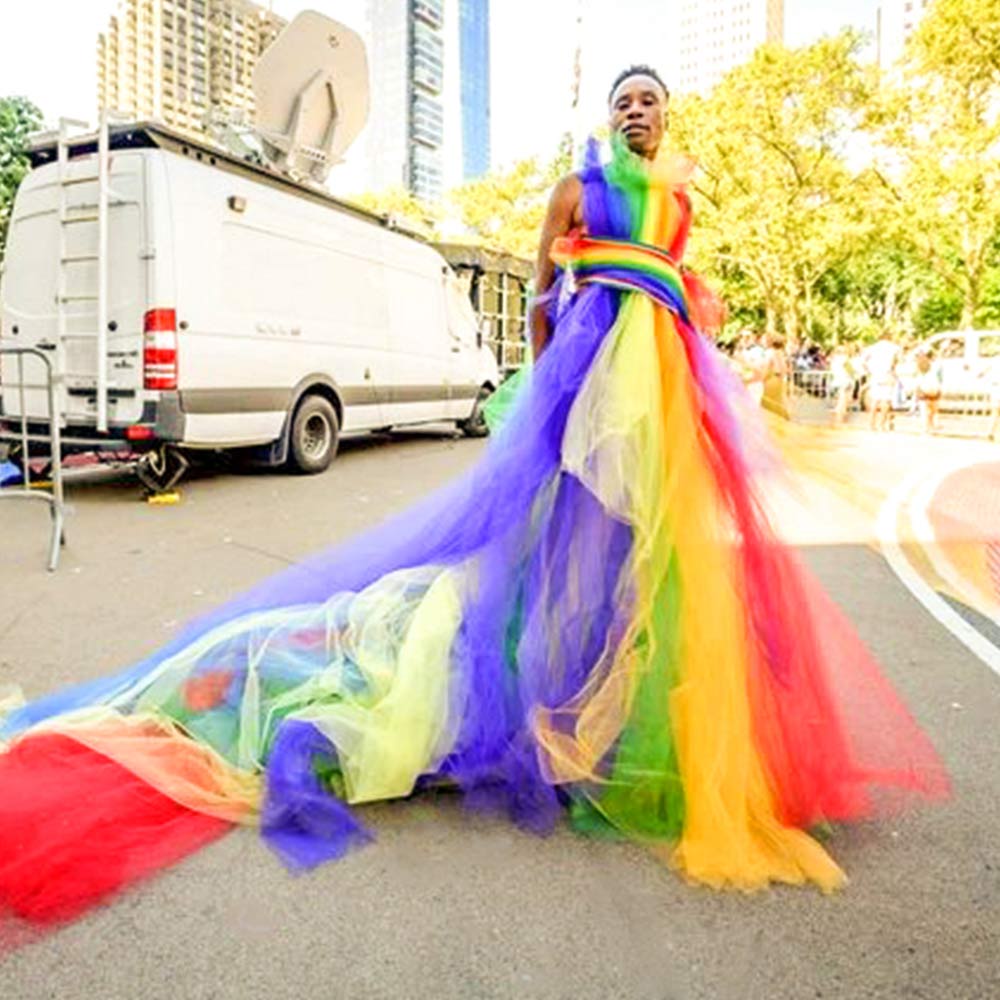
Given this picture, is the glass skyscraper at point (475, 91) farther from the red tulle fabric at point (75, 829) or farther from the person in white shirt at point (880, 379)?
the red tulle fabric at point (75, 829)

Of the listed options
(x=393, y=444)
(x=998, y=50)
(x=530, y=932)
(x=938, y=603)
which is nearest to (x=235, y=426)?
(x=393, y=444)

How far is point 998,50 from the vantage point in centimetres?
2506

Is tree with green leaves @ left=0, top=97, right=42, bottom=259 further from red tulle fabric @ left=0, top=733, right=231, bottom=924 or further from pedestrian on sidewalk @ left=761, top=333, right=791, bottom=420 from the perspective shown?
pedestrian on sidewalk @ left=761, top=333, right=791, bottom=420

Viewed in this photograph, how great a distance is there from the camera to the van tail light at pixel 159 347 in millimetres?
7801

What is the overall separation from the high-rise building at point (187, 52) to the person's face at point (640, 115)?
3901 cm

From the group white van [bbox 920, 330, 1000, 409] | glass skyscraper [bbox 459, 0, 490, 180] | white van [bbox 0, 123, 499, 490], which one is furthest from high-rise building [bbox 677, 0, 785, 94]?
white van [bbox 0, 123, 499, 490]

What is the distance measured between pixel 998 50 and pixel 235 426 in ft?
83.4

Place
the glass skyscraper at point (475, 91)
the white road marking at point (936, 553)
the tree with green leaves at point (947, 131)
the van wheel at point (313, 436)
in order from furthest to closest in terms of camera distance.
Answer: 1. the glass skyscraper at point (475, 91)
2. the tree with green leaves at point (947, 131)
3. the van wheel at point (313, 436)
4. the white road marking at point (936, 553)

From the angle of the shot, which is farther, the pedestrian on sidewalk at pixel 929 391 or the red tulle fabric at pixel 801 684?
the pedestrian on sidewalk at pixel 929 391

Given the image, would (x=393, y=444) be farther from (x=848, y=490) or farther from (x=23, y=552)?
(x=848, y=490)

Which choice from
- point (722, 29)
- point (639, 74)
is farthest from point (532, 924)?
point (722, 29)

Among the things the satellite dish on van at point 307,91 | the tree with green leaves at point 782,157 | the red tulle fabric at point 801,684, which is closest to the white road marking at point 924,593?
the red tulle fabric at point 801,684

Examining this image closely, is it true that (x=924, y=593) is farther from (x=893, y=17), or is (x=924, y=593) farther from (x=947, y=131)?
(x=893, y=17)

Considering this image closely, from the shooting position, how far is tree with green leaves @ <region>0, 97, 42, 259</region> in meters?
21.4
